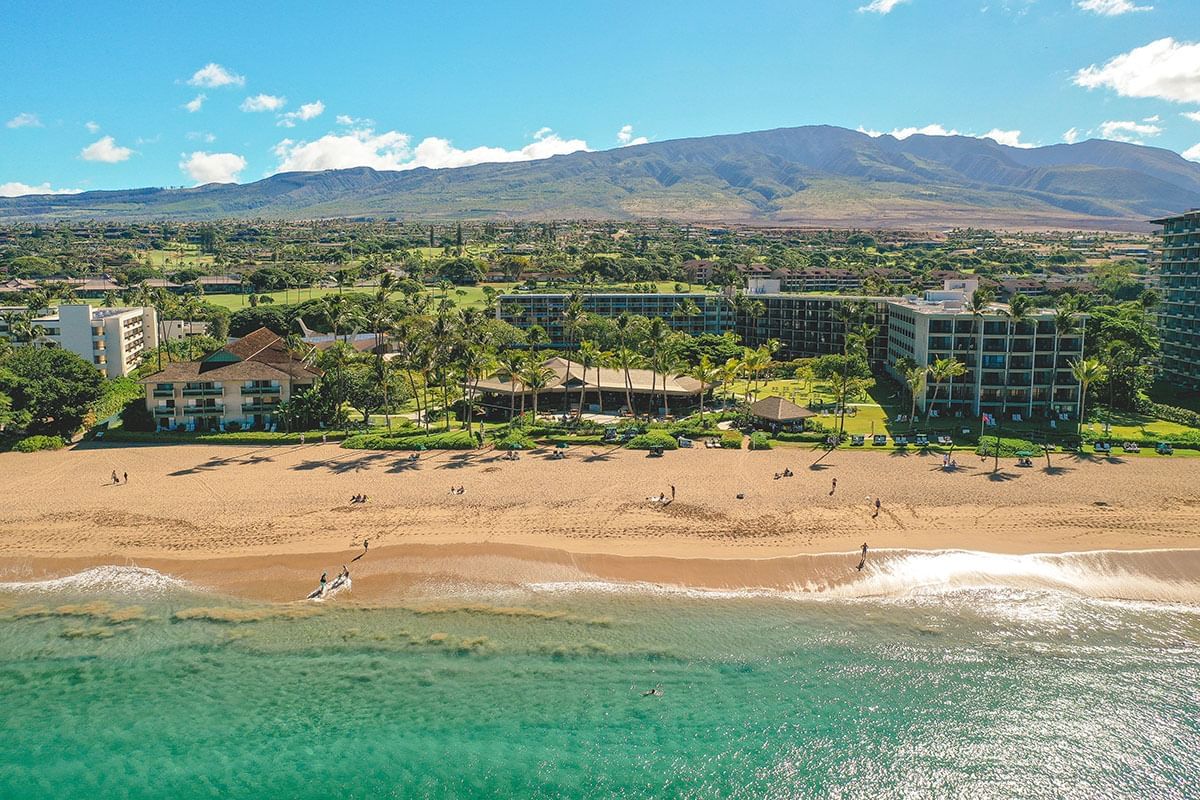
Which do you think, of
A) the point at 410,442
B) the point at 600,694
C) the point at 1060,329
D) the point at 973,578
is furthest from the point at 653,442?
the point at 1060,329

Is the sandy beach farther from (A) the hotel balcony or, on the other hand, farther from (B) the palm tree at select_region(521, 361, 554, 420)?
(B) the palm tree at select_region(521, 361, 554, 420)

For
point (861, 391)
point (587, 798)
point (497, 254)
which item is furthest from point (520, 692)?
point (497, 254)

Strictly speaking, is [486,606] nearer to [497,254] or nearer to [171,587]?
[171,587]

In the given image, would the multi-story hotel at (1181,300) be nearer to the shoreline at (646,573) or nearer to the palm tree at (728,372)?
the palm tree at (728,372)

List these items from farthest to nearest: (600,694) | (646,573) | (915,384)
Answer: (915,384), (646,573), (600,694)

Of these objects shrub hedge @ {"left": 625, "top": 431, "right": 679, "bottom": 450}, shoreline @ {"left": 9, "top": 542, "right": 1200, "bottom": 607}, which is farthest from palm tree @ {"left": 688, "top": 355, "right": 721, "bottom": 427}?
shoreline @ {"left": 9, "top": 542, "right": 1200, "bottom": 607}

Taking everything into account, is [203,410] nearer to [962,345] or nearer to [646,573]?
[646,573]

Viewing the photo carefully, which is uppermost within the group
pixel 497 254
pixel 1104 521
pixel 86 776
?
pixel 497 254
